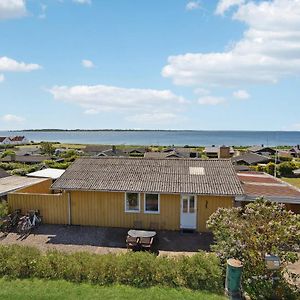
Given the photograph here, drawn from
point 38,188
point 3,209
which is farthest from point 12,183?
point 3,209

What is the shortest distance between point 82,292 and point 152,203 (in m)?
7.78

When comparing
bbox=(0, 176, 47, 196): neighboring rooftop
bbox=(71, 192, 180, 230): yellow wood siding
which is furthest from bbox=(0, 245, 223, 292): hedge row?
bbox=(0, 176, 47, 196): neighboring rooftop

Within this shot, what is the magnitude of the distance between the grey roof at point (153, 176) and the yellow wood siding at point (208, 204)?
541 millimetres

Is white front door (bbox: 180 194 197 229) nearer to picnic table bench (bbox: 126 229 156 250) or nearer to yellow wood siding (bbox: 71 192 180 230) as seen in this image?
yellow wood siding (bbox: 71 192 180 230)

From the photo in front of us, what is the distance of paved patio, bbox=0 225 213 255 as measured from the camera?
15.0m

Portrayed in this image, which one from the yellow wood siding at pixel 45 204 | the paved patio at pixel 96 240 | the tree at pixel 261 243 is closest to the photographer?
the tree at pixel 261 243

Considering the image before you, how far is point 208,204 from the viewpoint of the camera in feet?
56.2

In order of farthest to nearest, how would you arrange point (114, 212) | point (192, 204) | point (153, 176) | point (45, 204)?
1. point (45, 204)
2. point (153, 176)
3. point (114, 212)
4. point (192, 204)

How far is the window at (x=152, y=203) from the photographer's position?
57.4ft

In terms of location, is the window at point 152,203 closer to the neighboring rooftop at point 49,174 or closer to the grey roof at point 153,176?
the grey roof at point 153,176

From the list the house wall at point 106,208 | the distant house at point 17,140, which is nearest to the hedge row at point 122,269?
the house wall at point 106,208

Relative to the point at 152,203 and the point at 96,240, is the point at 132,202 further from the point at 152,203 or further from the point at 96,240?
the point at 96,240

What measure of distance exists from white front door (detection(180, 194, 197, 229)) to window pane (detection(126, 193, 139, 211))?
2.37 metres

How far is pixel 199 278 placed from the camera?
10695 millimetres
